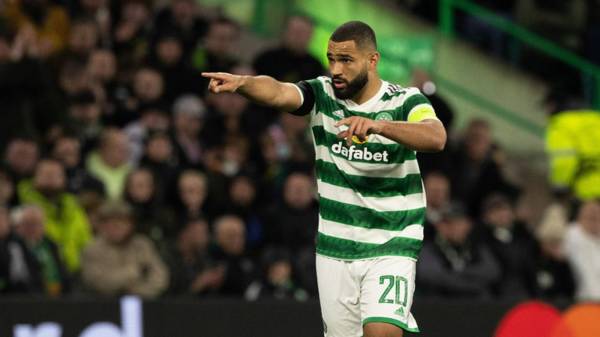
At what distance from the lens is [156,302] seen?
11.5 meters

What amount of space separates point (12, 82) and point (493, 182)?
518 centimetres

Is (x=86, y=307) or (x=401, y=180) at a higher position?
(x=401, y=180)

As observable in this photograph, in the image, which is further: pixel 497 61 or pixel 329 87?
pixel 497 61

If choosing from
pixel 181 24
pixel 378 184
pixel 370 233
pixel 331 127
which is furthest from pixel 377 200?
pixel 181 24

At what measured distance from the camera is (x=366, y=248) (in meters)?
8.34

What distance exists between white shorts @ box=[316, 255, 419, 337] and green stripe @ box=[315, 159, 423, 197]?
39 cm

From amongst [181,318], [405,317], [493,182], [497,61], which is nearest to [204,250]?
[181,318]

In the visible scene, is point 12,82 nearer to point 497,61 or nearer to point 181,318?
point 181,318

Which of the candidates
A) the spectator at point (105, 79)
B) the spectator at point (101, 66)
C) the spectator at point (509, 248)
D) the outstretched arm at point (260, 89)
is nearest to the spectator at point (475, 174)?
the spectator at point (509, 248)

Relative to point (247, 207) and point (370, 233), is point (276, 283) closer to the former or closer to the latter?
point (247, 207)

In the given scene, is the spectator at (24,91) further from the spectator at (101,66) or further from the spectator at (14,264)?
the spectator at (14,264)

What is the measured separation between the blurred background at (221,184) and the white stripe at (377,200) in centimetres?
341

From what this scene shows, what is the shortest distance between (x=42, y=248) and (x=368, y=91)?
4.57 m

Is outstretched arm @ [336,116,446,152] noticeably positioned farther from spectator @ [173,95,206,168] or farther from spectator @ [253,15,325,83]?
spectator @ [253,15,325,83]
